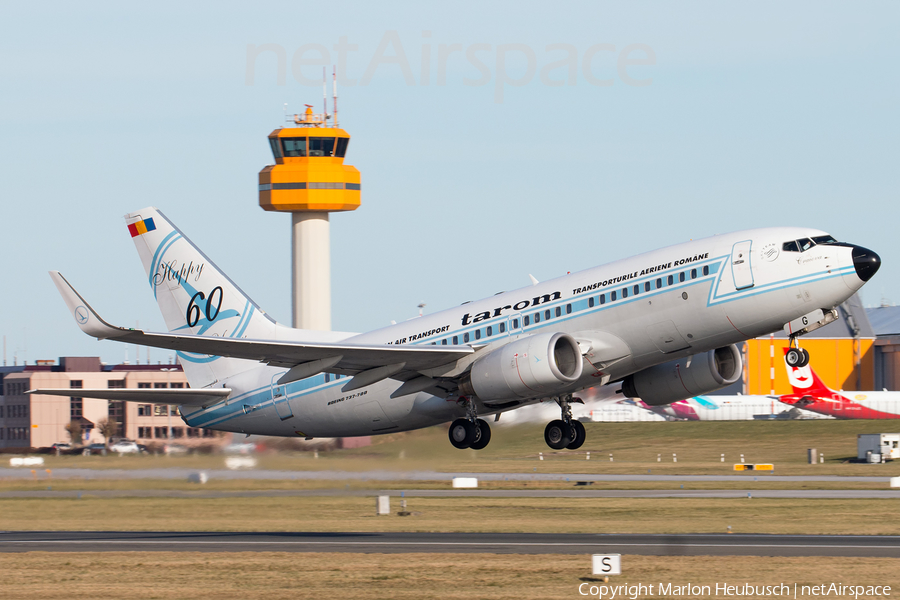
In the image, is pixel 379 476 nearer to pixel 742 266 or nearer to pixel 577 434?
pixel 577 434

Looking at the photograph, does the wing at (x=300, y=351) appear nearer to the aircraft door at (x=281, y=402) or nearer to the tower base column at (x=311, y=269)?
the aircraft door at (x=281, y=402)

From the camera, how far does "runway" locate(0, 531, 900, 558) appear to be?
38906mm

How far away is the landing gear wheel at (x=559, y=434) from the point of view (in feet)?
123

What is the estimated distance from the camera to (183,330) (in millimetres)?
44531

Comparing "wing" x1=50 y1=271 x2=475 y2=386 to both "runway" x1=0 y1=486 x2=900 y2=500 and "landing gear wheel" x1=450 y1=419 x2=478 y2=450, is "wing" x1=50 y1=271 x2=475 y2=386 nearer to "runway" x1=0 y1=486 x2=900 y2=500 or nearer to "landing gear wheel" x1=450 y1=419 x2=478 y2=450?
"landing gear wheel" x1=450 y1=419 x2=478 y2=450

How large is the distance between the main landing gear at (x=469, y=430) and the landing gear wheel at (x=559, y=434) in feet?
6.58

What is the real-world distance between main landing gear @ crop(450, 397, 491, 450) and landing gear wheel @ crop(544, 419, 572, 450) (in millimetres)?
2005

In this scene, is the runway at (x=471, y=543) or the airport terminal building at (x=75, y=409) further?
the airport terminal building at (x=75, y=409)

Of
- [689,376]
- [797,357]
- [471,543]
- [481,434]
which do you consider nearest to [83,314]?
[481,434]

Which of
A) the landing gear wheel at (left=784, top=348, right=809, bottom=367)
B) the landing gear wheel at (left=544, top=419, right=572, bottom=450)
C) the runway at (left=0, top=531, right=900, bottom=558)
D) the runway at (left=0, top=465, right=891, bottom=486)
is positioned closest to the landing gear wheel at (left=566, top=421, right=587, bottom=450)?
the landing gear wheel at (left=544, top=419, right=572, bottom=450)

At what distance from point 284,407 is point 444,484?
31382 millimetres

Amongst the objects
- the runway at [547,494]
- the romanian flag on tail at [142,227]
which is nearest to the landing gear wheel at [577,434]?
the runway at [547,494]

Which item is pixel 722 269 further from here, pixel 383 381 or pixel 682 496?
pixel 682 496

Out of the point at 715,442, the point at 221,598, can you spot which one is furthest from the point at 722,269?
the point at 715,442
